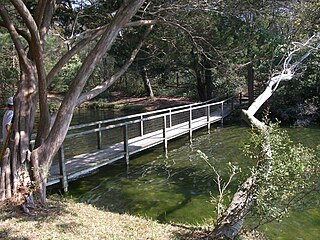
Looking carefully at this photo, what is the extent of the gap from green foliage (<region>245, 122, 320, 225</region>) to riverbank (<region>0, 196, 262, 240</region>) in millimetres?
920

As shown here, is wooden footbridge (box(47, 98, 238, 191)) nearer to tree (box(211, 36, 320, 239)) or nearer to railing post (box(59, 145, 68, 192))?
railing post (box(59, 145, 68, 192))

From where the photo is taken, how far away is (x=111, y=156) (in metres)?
8.67

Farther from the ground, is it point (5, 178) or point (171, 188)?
point (5, 178)

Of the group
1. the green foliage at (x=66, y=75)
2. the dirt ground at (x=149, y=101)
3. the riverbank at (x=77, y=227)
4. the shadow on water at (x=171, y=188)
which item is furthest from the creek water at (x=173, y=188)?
the green foliage at (x=66, y=75)

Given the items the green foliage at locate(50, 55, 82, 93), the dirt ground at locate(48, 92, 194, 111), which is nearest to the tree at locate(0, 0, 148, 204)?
the dirt ground at locate(48, 92, 194, 111)

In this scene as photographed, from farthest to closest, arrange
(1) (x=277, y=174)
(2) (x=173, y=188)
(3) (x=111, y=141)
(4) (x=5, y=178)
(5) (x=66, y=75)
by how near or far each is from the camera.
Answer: (5) (x=66, y=75) → (3) (x=111, y=141) → (2) (x=173, y=188) → (4) (x=5, y=178) → (1) (x=277, y=174)

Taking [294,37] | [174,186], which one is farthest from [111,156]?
[294,37]

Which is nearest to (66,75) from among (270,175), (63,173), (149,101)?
(149,101)

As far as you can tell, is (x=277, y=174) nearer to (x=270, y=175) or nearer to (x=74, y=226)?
(x=270, y=175)

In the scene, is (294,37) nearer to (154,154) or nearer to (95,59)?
(154,154)

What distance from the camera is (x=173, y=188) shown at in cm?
747

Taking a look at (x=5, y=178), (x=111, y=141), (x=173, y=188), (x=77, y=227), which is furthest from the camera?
(x=111, y=141)

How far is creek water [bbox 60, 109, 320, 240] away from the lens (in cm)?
564

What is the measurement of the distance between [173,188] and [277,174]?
4091 millimetres
